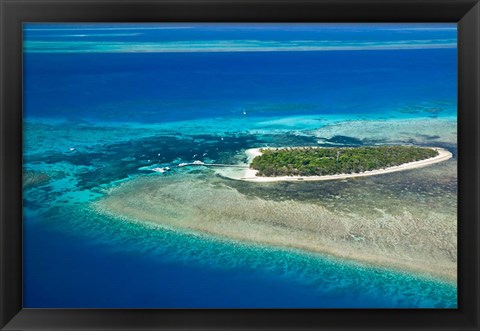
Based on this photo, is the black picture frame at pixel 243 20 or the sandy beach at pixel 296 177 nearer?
the black picture frame at pixel 243 20

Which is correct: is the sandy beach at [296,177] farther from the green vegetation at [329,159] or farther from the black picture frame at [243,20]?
the black picture frame at [243,20]

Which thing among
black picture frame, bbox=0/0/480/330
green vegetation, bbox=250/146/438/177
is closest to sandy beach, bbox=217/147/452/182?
green vegetation, bbox=250/146/438/177

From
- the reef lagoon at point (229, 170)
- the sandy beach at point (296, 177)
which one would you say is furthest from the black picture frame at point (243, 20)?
the sandy beach at point (296, 177)

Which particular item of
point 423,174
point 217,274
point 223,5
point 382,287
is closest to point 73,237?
point 217,274

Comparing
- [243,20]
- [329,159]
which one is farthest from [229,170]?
[243,20]

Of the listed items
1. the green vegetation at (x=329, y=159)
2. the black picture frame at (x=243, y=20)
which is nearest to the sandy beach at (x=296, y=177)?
the green vegetation at (x=329, y=159)

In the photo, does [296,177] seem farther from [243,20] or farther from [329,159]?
[243,20]
